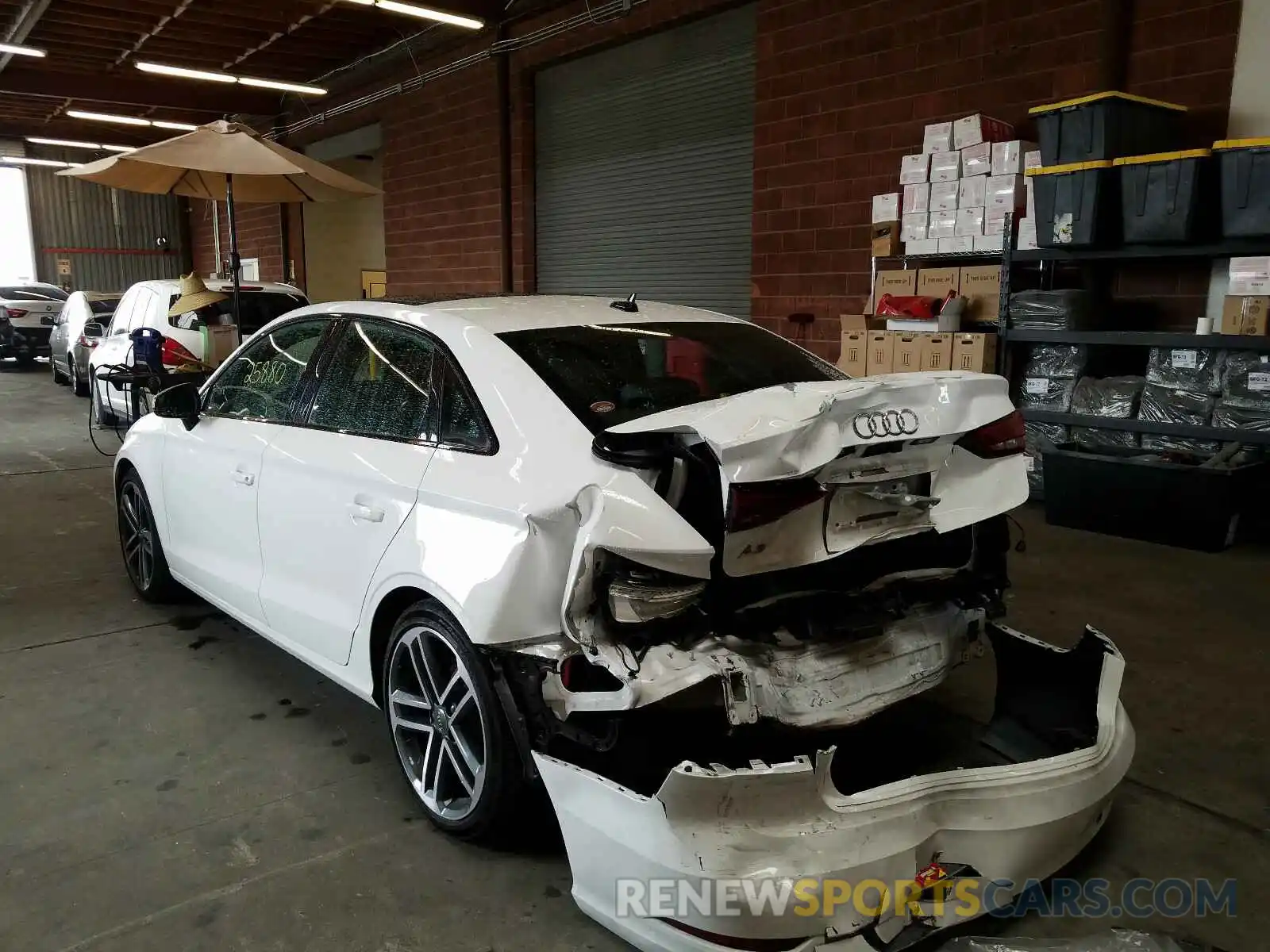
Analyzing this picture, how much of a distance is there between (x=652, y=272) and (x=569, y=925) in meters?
8.42

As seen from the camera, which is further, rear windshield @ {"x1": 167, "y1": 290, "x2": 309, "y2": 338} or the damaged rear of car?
rear windshield @ {"x1": 167, "y1": 290, "x2": 309, "y2": 338}

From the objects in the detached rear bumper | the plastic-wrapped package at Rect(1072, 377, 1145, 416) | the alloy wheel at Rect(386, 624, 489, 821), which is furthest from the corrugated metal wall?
the detached rear bumper

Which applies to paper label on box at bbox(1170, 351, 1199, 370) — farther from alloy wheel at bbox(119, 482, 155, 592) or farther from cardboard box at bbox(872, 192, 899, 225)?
alloy wheel at bbox(119, 482, 155, 592)

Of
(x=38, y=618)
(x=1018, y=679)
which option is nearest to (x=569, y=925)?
(x=1018, y=679)

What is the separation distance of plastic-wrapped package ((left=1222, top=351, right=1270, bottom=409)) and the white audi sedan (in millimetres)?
3622

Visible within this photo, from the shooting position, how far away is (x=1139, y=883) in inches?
91.0

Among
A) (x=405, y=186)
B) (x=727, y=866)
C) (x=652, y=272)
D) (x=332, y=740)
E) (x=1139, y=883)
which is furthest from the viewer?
(x=405, y=186)

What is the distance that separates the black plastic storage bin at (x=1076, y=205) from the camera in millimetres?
5637

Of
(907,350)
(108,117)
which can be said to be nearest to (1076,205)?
(907,350)

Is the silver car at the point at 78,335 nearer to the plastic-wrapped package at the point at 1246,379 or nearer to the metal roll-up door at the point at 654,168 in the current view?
the metal roll-up door at the point at 654,168

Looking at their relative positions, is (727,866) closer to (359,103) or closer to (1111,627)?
(1111,627)

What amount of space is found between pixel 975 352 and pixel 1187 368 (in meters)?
1.25

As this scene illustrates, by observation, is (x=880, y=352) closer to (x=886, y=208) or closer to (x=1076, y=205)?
(x=886, y=208)

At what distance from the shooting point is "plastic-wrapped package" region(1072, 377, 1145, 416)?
19.7 feet
